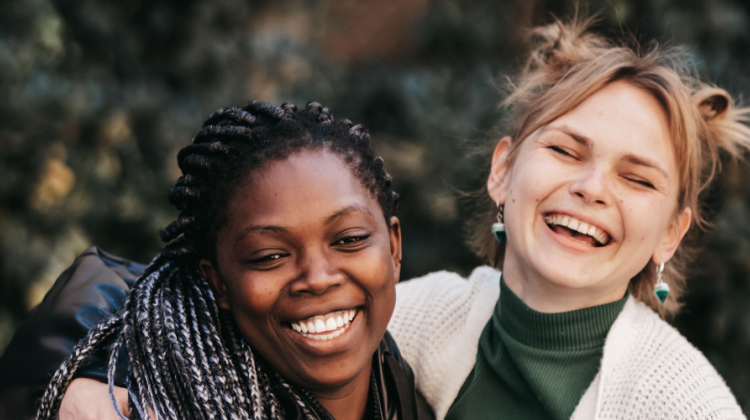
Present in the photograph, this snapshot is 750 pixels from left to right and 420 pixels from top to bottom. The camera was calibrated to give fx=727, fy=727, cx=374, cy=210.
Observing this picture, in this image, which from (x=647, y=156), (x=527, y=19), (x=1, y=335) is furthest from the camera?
(x=527, y=19)

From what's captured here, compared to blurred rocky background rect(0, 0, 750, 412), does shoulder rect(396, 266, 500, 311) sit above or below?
below

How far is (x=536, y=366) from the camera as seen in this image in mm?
2350

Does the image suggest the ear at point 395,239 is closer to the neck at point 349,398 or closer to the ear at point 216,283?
the neck at point 349,398

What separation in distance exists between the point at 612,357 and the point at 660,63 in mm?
1026

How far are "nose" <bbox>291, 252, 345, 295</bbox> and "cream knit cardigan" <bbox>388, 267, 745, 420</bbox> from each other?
3.04 feet

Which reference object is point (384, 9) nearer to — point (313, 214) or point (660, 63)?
point (660, 63)

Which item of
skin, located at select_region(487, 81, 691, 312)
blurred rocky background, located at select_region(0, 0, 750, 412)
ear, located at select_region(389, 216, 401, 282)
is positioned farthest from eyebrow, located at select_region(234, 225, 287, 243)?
blurred rocky background, located at select_region(0, 0, 750, 412)

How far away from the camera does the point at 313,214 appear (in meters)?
1.71

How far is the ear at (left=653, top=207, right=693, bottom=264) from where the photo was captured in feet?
7.86

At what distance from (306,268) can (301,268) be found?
13 mm

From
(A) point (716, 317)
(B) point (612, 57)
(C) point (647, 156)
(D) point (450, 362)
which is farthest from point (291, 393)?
(A) point (716, 317)

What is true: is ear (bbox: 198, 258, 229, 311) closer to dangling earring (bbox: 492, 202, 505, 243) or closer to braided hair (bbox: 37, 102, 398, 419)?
braided hair (bbox: 37, 102, 398, 419)

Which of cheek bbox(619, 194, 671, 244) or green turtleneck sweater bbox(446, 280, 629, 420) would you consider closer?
cheek bbox(619, 194, 671, 244)

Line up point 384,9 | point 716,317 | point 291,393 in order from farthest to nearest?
1. point 384,9
2. point 716,317
3. point 291,393
